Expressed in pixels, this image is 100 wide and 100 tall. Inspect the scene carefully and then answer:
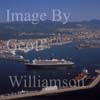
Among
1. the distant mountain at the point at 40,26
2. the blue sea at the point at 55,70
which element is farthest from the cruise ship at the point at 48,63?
the distant mountain at the point at 40,26

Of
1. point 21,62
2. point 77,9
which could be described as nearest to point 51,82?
point 21,62

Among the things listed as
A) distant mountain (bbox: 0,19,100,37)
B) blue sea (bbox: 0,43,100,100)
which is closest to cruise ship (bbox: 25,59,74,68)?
blue sea (bbox: 0,43,100,100)

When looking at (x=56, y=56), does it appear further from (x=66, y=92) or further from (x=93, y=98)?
(x=93, y=98)

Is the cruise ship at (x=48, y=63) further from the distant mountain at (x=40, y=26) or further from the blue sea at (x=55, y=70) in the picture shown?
the distant mountain at (x=40, y=26)

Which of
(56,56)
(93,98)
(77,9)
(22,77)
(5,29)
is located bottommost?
(93,98)

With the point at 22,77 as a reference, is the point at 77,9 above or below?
above

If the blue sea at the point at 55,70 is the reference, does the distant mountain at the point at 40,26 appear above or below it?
above

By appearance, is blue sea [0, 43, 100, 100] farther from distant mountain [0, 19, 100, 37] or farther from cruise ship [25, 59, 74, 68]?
distant mountain [0, 19, 100, 37]
